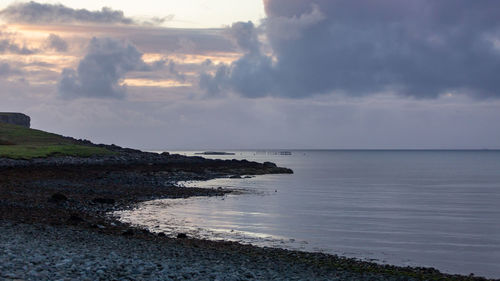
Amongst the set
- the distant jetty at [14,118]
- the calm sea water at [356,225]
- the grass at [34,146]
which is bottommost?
the calm sea water at [356,225]

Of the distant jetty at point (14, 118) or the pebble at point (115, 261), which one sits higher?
the distant jetty at point (14, 118)

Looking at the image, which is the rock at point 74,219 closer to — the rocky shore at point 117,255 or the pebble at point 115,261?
the rocky shore at point 117,255

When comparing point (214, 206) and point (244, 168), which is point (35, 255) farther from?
point (244, 168)

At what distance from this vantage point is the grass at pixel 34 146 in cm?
8822

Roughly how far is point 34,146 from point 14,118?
76625 millimetres

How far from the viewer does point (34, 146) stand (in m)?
106

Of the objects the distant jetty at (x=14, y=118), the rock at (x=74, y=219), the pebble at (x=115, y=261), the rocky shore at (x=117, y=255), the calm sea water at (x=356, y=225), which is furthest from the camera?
the distant jetty at (x=14, y=118)

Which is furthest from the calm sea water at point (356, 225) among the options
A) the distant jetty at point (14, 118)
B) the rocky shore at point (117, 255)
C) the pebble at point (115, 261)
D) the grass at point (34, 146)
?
the distant jetty at point (14, 118)

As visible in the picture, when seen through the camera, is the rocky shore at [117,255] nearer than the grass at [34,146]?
Yes

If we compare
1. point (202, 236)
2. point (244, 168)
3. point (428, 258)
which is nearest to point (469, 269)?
point (428, 258)

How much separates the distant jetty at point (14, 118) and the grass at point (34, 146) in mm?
29432

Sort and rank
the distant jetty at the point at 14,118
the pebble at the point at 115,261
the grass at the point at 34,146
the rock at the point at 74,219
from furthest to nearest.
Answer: the distant jetty at the point at 14,118 → the grass at the point at 34,146 → the rock at the point at 74,219 → the pebble at the point at 115,261

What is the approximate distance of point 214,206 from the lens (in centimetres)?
4747

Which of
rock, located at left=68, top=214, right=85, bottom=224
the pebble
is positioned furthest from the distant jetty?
the pebble
